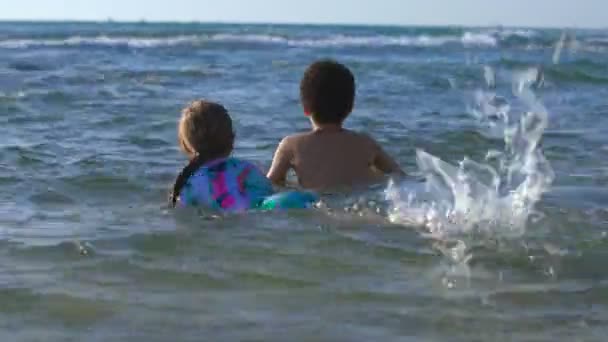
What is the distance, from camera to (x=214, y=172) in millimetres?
4836

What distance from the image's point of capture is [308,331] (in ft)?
9.53

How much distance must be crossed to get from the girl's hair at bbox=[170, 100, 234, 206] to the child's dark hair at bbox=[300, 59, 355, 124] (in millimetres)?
477

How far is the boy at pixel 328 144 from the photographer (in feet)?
16.7

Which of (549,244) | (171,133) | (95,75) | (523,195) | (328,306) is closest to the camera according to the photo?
(328,306)

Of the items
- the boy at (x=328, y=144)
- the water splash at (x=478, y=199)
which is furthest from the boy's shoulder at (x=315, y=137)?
the water splash at (x=478, y=199)

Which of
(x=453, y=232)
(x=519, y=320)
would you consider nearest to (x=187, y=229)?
(x=453, y=232)

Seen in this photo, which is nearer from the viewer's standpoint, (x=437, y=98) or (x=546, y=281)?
(x=546, y=281)

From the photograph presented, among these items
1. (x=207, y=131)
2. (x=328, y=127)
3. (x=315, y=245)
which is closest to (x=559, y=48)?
(x=328, y=127)

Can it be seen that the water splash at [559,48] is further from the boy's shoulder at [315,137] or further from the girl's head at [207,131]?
the girl's head at [207,131]

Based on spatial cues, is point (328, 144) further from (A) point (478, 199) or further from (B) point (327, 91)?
(A) point (478, 199)

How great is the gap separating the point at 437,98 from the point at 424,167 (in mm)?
5680

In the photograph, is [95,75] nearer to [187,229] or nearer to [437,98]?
[437,98]

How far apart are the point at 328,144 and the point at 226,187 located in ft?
2.17

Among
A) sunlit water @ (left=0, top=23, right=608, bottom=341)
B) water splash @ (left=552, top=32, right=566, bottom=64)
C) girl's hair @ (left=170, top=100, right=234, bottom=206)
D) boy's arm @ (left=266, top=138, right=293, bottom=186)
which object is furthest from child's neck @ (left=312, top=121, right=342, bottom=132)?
water splash @ (left=552, top=32, right=566, bottom=64)
